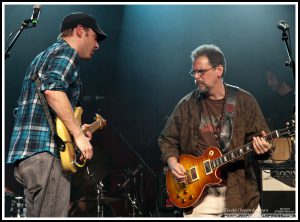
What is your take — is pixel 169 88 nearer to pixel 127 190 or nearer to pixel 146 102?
pixel 146 102

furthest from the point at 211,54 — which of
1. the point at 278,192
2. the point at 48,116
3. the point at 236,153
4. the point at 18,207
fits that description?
the point at 18,207

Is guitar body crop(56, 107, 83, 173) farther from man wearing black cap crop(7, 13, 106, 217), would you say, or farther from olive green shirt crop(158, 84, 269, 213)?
olive green shirt crop(158, 84, 269, 213)

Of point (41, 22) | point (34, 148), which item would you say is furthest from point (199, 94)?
point (41, 22)

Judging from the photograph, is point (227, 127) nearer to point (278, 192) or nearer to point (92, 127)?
point (278, 192)

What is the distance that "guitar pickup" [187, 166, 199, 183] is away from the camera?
14.2 feet

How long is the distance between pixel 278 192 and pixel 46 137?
260 centimetres

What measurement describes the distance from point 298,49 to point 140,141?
310 centimetres

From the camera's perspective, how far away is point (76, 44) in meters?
3.81

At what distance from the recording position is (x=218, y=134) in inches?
170

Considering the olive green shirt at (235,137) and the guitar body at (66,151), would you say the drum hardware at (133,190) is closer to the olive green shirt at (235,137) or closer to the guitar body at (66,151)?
the olive green shirt at (235,137)

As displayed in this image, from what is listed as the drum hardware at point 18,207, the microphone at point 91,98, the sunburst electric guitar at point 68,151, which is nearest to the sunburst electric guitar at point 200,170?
the sunburst electric guitar at point 68,151

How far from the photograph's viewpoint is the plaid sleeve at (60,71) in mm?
3377

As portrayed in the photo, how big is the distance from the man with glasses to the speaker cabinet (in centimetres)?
57

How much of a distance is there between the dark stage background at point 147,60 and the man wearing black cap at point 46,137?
2.56 m
